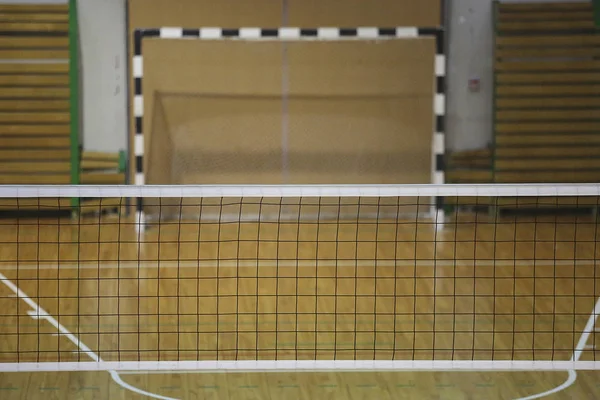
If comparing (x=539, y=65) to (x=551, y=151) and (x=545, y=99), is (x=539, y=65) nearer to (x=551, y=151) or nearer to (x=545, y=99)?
(x=545, y=99)

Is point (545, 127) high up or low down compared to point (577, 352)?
up

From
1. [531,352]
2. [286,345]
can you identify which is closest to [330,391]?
[286,345]

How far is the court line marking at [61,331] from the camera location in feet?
17.5

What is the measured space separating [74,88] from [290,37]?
107 inches

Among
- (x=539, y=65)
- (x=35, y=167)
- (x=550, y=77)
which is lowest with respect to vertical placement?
(x=35, y=167)

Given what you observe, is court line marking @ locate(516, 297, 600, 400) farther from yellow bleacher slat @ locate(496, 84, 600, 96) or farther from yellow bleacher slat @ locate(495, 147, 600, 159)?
yellow bleacher slat @ locate(496, 84, 600, 96)

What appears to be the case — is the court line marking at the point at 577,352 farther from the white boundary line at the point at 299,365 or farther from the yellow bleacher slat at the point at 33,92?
the yellow bleacher slat at the point at 33,92

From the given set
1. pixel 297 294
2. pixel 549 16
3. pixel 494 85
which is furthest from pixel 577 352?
pixel 549 16

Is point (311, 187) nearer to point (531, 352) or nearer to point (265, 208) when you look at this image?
point (531, 352)

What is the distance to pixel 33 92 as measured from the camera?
38.0 ft

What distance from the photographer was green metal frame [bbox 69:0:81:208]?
11.5 meters

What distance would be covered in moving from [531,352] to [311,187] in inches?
76.1

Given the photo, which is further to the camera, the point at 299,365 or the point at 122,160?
the point at 122,160

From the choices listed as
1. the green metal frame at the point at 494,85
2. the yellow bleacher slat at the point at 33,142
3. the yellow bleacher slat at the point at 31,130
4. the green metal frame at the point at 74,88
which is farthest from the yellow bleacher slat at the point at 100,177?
the green metal frame at the point at 494,85
